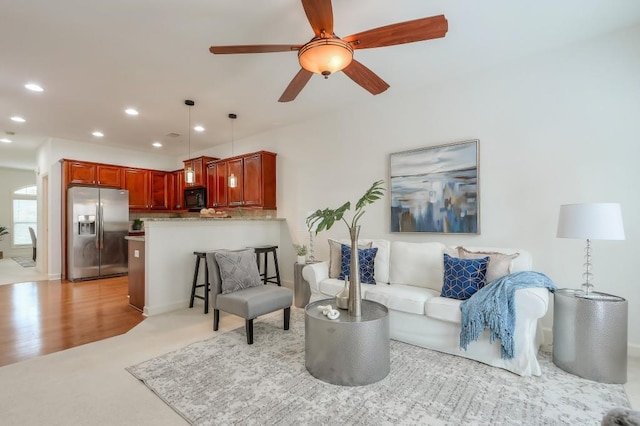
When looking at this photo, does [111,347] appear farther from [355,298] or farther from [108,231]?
[108,231]

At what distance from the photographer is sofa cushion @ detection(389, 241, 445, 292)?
3.32 metres

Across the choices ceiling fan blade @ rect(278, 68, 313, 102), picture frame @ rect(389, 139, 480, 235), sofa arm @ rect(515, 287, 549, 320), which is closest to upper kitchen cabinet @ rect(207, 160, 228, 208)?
picture frame @ rect(389, 139, 480, 235)

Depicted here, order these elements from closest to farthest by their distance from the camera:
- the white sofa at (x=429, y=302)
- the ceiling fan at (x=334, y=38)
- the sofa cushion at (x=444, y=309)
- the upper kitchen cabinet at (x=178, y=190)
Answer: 1. the ceiling fan at (x=334, y=38)
2. the white sofa at (x=429, y=302)
3. the sofa cushion at (x=444, y=309)
4. the upper kitchen cabinet at (x=178, y=190)

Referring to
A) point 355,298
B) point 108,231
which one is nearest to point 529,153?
point 355,298

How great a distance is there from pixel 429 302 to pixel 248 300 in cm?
166

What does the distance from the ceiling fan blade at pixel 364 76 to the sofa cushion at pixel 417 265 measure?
5.68 feet

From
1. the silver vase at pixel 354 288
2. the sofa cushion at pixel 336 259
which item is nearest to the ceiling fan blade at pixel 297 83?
the silver vase at pixel 354 288

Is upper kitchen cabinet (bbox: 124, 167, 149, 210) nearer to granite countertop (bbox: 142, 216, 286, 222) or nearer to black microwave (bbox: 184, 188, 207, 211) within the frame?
black microwave (bbox: 184, 188, 207, 211)

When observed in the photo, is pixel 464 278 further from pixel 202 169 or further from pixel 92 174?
pixel 92 174

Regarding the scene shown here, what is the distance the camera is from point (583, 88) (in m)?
2.93

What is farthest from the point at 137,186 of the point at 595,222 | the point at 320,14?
the point at 595,222

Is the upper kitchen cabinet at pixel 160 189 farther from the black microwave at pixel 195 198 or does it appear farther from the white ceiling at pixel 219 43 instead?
the white ceiling at pixel 219 43

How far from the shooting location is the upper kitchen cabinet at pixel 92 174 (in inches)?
242

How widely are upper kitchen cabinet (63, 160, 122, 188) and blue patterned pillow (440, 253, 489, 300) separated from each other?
6.76 meters
